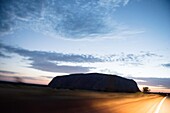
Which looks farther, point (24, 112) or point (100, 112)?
point (100, 112)

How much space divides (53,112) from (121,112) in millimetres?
4684

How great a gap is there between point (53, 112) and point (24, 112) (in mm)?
1413

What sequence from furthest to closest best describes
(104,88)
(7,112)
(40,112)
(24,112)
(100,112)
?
(104,88)
(100,112)
(40,112)
(24,112)
(7,112)

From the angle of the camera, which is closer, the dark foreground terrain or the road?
the road

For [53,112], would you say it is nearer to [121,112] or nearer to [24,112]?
[24,112]

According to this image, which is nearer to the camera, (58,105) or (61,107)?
(61,107)

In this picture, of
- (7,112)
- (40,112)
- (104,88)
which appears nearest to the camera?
(7,112)

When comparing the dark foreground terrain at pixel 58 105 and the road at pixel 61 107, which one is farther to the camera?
the dark foreground terrain at pixel 58 105

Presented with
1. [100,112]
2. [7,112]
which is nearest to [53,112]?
[7,112]

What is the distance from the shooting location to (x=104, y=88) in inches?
7844

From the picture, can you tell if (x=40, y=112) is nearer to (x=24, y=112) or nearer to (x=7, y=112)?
(x=24, y=112)

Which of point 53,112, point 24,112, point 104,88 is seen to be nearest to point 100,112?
point 53,112

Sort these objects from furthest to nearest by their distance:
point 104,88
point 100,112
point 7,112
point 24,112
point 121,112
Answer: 1. point 104,88
2. point 121,112
3. point 100,112
4. point 24,112
5. point 7,112

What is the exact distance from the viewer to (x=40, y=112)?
9.77 meters
